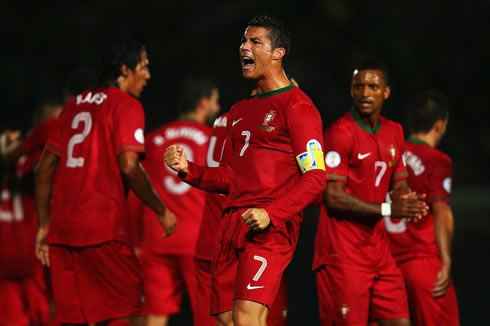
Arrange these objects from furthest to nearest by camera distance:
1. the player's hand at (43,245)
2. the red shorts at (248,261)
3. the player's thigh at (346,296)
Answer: the player's hand at (43,245) < the player's thigh at (346,296) < the red shorts at (248,261)

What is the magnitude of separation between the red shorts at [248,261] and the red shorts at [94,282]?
→ 1.05m

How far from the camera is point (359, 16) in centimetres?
2480

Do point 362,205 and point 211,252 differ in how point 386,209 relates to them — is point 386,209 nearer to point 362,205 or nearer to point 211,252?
point 362,205

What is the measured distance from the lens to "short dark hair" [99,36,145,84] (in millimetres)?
6527

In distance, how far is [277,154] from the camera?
17.0 ft

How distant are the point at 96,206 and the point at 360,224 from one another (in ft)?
5.76

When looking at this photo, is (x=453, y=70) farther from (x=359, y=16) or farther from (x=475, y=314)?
(x=475, y=314)

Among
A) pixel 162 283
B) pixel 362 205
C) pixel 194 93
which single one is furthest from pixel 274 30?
pixel 162 283

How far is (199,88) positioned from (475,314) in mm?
3840

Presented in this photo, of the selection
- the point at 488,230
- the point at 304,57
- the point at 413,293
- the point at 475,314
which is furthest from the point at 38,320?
the point at 304,57

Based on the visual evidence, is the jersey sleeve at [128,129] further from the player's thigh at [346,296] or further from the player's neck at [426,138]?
the player's neck at [426,138]

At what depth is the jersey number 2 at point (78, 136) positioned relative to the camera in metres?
6.29

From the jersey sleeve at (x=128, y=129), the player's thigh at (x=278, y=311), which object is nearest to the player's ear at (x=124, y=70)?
the jersey sleeve at (x=128, y=129)

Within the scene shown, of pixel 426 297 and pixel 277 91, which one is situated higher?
pixel 277 91
